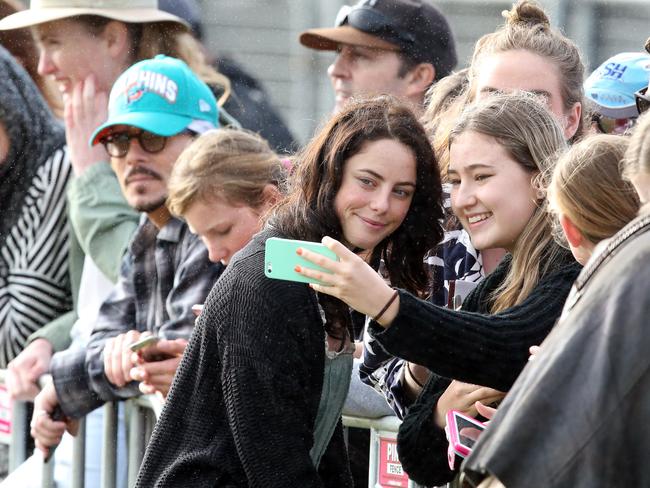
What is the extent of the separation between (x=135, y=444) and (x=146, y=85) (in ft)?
4.67

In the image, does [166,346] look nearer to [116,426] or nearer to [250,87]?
[116,426]

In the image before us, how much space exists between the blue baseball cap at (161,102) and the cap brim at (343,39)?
641 mm

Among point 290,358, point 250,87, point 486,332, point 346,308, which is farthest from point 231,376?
point 250,87

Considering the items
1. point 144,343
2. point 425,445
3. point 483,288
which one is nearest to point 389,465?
point 425,445

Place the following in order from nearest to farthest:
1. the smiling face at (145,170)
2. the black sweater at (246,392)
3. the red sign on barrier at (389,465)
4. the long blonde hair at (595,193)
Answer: the long blonde hair at (595,193)
the black sweater at (246,392)
the red sign on barrier at (389,465)
the smiling face at (145,170)

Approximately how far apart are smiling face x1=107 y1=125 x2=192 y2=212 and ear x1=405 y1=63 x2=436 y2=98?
3.06ft

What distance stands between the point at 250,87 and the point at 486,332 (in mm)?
3600

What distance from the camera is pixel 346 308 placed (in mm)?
3240

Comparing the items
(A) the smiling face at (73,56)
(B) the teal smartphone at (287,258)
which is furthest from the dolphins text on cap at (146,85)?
(B) the teal smartphone at (287,258)

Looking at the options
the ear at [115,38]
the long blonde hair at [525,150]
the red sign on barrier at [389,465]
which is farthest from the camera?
the ear at [115,38]

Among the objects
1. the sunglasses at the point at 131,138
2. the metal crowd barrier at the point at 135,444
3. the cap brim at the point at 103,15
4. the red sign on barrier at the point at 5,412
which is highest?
the cap brim at the point at 103,15

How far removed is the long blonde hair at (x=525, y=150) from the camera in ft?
10.5

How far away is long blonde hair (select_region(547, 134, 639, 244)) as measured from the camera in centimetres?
285

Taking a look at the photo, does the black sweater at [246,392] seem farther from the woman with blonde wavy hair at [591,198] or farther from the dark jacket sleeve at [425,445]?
the woman with blonde wavy hair at [591,198]
